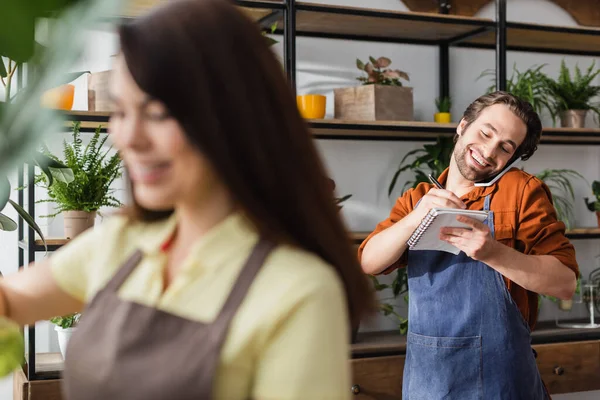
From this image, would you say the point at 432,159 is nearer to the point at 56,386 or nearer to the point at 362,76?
the point at 362,76

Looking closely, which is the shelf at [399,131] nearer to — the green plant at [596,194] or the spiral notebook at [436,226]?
the green plant at [596,194]

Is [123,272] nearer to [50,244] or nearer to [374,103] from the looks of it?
[50,244]

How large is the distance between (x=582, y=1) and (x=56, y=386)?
3009 millimetres

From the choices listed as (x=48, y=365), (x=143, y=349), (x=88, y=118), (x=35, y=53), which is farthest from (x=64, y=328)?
(x=35, y=53)

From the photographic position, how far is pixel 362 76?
11.0 ft

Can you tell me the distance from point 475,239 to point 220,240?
1251mm

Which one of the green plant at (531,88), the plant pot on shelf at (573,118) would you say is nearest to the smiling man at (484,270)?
the green plant at (531,88)

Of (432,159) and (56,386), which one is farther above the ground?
(432,159)

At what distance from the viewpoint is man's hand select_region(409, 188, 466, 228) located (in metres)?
1.86

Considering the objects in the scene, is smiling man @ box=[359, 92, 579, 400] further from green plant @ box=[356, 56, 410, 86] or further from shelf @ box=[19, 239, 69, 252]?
shelf @ box=[19, 239, 69, 252]

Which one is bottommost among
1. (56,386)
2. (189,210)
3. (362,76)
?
(56,386)

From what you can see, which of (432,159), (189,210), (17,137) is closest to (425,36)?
(432,159)

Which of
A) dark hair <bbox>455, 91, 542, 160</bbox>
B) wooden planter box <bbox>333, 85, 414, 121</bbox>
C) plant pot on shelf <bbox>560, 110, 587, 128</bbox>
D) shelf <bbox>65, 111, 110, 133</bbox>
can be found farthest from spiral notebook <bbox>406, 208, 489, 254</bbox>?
plant pot on shelf <bbox>560, 110, 587, 128</bbox>

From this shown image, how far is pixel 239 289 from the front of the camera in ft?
2.06
